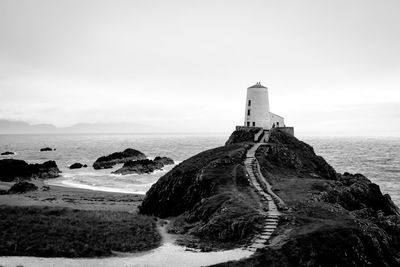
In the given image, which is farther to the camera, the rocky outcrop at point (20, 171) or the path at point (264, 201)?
the rocky outcrop at point (20, 171)

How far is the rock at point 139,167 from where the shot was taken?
73.6m

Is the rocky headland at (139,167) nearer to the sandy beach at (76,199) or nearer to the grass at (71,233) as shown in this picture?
the sandy beach at (76,199)

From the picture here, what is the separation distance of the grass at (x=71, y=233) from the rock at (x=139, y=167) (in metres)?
40.8

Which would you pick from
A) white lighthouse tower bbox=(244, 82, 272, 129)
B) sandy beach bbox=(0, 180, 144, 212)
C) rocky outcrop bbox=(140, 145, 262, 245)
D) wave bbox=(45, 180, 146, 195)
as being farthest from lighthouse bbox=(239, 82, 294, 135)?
sandy beach bbox=(0, 180, 144, 212)

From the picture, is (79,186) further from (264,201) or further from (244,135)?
(264,201)

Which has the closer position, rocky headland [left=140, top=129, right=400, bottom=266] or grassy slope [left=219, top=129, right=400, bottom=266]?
grassy slope [left=219, top=129, right=400, bottom=266]

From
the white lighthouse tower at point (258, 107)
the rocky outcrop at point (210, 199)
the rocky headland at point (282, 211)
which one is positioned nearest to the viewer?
the rocky headland at point (282, 211)

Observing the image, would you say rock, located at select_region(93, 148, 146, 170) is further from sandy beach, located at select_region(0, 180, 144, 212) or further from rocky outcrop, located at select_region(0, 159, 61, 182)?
sandy beach, located at select_region(0, 180, 144, 212)

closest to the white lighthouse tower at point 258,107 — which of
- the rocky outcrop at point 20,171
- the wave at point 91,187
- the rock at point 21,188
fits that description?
the wave at point 91,187

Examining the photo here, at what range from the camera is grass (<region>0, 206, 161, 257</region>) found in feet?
77.4

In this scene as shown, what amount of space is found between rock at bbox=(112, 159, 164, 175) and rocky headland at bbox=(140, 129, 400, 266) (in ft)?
96.4

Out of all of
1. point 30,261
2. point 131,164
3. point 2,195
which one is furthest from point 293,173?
point 131,164

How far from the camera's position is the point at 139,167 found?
3017 inches

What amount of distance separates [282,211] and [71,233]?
14.5 meters
